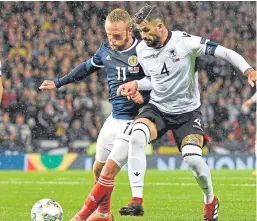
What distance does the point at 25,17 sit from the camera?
22375 millimetres

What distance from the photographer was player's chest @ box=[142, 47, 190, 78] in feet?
24.6

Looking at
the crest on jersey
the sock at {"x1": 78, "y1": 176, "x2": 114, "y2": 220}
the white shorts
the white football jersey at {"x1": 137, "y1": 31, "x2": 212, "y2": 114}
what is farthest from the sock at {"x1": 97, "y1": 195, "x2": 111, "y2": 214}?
the crest on jersey

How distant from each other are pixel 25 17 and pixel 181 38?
50.3 ft

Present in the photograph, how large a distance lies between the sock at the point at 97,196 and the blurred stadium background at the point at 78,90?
30.3ft

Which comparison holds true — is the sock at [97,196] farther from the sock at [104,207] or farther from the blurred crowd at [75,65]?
the blurred crowd at [75,65]

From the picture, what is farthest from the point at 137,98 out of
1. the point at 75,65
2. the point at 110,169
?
the point at 75,65

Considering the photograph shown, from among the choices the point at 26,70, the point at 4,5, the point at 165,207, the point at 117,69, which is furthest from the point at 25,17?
the point at 117,69

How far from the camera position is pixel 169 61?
751cm

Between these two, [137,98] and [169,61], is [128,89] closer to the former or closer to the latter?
[137,98]

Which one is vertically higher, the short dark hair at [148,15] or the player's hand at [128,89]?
the short dark hair at [148,15]

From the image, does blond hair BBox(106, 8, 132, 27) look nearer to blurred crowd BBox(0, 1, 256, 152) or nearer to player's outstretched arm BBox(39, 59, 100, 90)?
player's outstretched arm BBox(39, 59, 100, 90)

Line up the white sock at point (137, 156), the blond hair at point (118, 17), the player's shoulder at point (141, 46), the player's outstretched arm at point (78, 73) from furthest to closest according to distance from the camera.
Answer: the player's outstretched arm at point (78, 73) < the player's shoulder at point (141, 46) < the blond hair at point (118, 17) < the white sock at point (137, 156)

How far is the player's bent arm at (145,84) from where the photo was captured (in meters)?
7.52

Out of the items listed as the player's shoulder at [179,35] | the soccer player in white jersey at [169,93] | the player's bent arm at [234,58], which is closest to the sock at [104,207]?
the soccer player in white jersey at [169,93]
